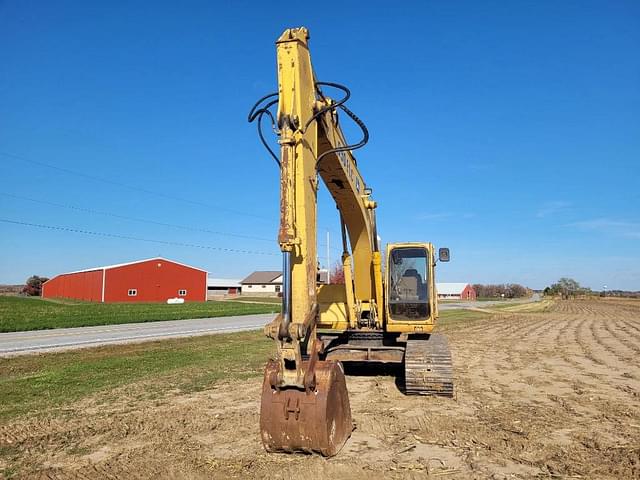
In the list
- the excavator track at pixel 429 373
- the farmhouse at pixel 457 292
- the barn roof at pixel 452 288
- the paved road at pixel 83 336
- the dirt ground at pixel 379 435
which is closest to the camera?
the dirt ground at pixel 379 435

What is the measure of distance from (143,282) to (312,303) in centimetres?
5152

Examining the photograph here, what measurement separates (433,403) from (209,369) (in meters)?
5.49

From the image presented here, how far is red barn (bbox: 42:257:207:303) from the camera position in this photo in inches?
2016

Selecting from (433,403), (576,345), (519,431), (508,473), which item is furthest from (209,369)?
(576,345)

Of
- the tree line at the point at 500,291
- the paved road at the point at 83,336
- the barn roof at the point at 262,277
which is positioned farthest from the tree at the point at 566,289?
the paved road at the point at 83,336

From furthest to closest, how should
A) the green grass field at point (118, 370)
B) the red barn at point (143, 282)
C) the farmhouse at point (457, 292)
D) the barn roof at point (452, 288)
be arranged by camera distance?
1. the barn roof at point (452, 288)
2. the farmhouse at point (457, 292)
3. the red barn at point (143, 282)
4. the green grass field at point (118, 370)

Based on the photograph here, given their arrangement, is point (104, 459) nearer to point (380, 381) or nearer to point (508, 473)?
point (508, 473)

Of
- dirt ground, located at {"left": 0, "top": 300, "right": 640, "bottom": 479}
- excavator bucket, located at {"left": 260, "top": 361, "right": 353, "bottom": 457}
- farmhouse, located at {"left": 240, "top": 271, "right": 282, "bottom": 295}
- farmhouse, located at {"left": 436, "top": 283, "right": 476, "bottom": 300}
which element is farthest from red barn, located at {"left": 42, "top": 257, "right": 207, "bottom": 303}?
farmhouse, located at {"left": 436, "top": 283, "right": 476, "bottom": 300}

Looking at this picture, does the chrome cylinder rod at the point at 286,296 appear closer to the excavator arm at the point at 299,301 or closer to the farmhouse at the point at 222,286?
the excavator arm at the point at 299,301

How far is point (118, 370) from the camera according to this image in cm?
1121

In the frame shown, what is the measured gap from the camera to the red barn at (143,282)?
51.2 metres

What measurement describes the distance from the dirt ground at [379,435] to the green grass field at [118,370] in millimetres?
641

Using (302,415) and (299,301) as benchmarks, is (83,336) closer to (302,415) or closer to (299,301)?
(299,301)

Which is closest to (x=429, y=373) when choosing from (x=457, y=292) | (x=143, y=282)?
(x=143, y=282)
